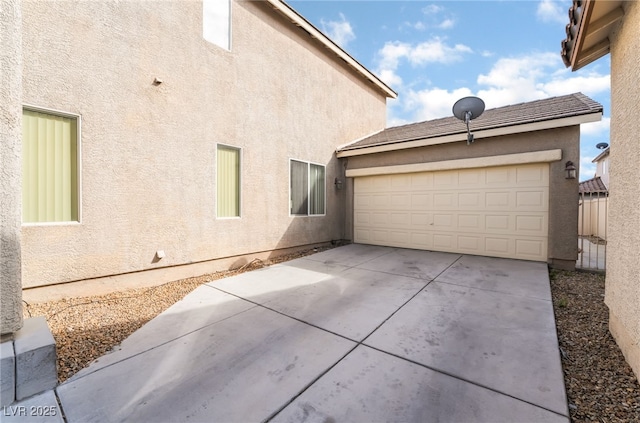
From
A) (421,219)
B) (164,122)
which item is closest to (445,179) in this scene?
(421,219)

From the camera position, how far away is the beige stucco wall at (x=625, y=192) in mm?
2578

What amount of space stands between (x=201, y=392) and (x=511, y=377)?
2854 mm

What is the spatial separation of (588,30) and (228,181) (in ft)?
22.1

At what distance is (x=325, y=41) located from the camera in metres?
9.16

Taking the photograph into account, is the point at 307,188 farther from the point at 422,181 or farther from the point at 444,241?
the point at 444,241

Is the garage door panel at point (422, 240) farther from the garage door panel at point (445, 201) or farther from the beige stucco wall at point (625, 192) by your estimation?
the beige stucco wall at point (625, 192)

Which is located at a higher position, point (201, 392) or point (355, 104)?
point (355, 104)

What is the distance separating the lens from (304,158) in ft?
28.5

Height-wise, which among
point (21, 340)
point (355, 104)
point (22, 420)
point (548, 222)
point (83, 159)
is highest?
point (355, 104)

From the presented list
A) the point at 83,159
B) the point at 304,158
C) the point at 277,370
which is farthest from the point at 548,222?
the point at 83,159

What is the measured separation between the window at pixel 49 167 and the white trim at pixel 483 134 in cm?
752

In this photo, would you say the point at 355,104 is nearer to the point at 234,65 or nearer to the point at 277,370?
the point at 234,65

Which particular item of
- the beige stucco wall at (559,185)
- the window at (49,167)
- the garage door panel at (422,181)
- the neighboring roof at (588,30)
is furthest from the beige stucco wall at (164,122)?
the neighboring roof at (588,30)

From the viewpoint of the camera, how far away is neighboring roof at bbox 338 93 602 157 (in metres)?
6.28
